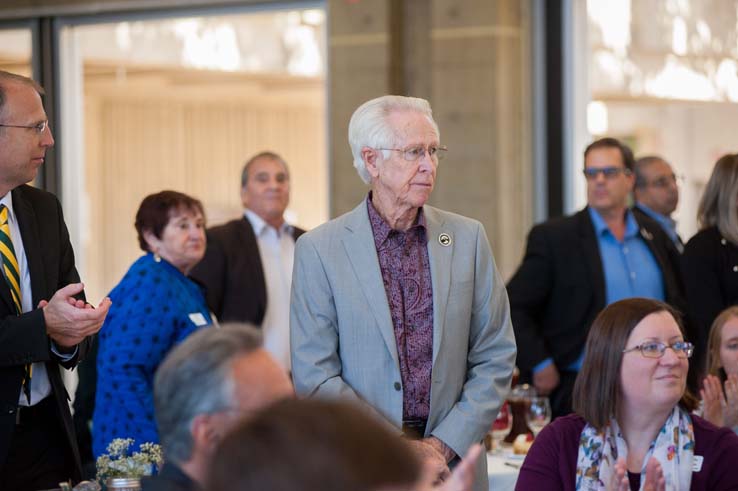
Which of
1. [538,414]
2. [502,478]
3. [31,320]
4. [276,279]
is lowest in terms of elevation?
[502,478]

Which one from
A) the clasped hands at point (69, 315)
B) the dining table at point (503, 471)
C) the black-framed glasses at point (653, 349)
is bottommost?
the dining table at point (503, 471)

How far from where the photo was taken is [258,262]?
5766 mm

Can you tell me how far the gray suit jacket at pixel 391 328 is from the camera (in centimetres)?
310

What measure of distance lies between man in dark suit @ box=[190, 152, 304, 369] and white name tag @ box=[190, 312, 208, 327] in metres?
1.16

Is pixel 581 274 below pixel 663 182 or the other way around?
below

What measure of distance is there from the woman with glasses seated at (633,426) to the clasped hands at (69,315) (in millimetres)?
1219

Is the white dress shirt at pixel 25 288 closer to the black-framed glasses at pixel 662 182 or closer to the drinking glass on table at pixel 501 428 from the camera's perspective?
the drinking glass on table at pixel 501 428

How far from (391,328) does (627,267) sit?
231 cm

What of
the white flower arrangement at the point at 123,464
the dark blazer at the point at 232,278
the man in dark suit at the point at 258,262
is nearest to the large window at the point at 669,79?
the man in dark suit at the point at 258,262

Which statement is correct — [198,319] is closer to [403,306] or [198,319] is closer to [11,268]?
[11,268]

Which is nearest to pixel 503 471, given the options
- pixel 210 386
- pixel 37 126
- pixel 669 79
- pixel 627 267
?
pixel 627 267

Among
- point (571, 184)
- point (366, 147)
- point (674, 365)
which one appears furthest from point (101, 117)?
point (674, 365)

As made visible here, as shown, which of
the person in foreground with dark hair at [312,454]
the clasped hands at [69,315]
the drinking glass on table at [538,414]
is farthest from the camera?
the drinking glass on table at [538,414]

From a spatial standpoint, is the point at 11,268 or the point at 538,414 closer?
the point at 11,268
